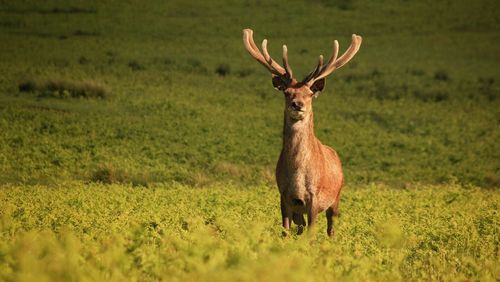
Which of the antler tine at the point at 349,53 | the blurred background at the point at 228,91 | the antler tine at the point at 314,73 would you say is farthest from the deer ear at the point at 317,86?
the blurred background at the point at 228,91

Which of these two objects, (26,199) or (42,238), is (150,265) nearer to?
(42,238)

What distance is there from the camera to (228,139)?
27109mm

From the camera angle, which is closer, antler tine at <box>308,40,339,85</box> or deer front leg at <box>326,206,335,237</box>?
antler tine at <box>308,40,339,85</box>

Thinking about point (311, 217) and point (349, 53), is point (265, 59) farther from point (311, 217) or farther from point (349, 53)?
point (311, 217)

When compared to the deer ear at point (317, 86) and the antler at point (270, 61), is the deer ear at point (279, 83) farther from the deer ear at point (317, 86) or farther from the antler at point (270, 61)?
the deer ear at point (317, 86)

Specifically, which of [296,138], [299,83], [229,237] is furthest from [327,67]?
[229,237]

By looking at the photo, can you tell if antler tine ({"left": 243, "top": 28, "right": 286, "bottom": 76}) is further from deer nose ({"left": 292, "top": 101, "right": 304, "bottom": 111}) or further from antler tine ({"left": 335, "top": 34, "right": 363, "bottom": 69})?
deer nose ({"left": 292, "top": 101, "right": 304, "bottom": 111})

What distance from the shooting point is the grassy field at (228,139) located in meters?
8.66

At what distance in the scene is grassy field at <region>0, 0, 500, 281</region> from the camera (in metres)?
8.66

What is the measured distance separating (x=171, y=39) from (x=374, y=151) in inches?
828

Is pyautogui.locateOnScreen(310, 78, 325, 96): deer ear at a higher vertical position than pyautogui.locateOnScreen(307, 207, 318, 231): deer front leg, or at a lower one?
higher

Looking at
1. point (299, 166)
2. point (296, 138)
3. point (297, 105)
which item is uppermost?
point (297, 105)

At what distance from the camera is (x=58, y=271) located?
23.4 feet

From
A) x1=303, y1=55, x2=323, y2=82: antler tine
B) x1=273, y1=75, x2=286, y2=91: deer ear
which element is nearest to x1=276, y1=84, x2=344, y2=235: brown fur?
x1=303, y1=55, x2=323, y2=82: antler tine
